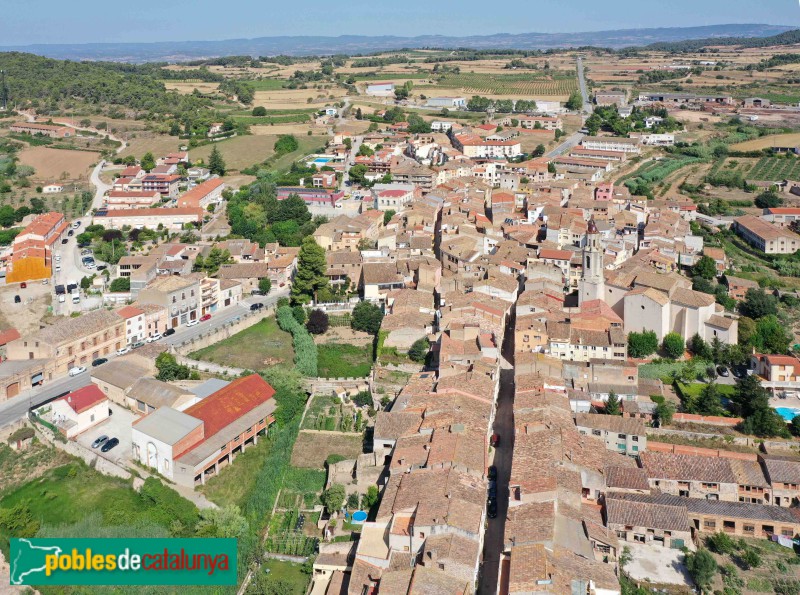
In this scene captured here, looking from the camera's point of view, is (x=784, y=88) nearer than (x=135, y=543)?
No

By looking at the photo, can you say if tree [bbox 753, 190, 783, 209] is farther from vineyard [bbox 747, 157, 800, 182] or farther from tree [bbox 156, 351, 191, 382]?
tree [bbox 156, 351, 191, 382]

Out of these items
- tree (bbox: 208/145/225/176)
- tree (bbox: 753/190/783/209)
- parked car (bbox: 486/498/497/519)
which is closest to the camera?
parked car (bbox: 486/498/497/519)

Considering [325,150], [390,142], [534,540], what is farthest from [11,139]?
[534,540]

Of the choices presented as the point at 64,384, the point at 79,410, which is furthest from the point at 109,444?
the point at 64,384

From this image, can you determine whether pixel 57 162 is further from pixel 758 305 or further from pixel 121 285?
pixel 758 305

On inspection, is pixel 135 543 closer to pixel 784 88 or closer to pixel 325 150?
pixel 325 150

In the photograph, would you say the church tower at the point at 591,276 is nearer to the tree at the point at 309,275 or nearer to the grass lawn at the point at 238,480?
the tree at the point at 309,275

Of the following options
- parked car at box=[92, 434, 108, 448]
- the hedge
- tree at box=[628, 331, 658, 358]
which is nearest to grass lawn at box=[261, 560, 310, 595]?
parked car at box=[92, 434, 108, 448]
